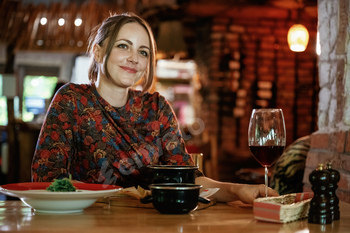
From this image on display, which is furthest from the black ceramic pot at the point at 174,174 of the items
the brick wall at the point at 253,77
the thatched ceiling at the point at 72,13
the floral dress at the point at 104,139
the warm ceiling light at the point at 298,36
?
the brick wall at the point at 253,77

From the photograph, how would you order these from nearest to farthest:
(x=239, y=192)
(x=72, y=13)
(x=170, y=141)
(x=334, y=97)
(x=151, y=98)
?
1. (x=239, y=192)
2. (x=170, y=141)
3. (x=151, y=98)
4. (x=334, y=97)
5. (x=72, y=13)

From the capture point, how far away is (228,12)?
778cm

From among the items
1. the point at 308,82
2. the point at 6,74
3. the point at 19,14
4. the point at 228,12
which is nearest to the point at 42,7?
the point at 19,14

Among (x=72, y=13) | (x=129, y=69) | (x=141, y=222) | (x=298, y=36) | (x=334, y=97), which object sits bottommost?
(x=141, y=222)

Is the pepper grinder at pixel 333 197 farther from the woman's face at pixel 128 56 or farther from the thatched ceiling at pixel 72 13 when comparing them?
the thatched ceiling at pixel 72 13

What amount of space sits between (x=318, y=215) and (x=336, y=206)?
0.08 metres

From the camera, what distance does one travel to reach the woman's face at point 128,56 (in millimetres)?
2084

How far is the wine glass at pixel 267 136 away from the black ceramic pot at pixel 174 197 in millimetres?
257

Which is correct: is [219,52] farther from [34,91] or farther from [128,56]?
[34,91]

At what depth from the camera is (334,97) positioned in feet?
8.89

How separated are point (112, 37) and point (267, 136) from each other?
0.91m

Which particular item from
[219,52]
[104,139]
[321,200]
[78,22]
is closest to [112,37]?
[104,139]

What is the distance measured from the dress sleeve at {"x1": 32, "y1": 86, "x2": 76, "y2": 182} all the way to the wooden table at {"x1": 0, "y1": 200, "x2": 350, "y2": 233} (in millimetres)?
378

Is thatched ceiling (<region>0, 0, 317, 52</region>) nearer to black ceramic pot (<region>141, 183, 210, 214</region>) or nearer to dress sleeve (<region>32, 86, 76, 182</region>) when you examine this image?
dress sleeve (<region>32, 86, 76, 182</region>)
